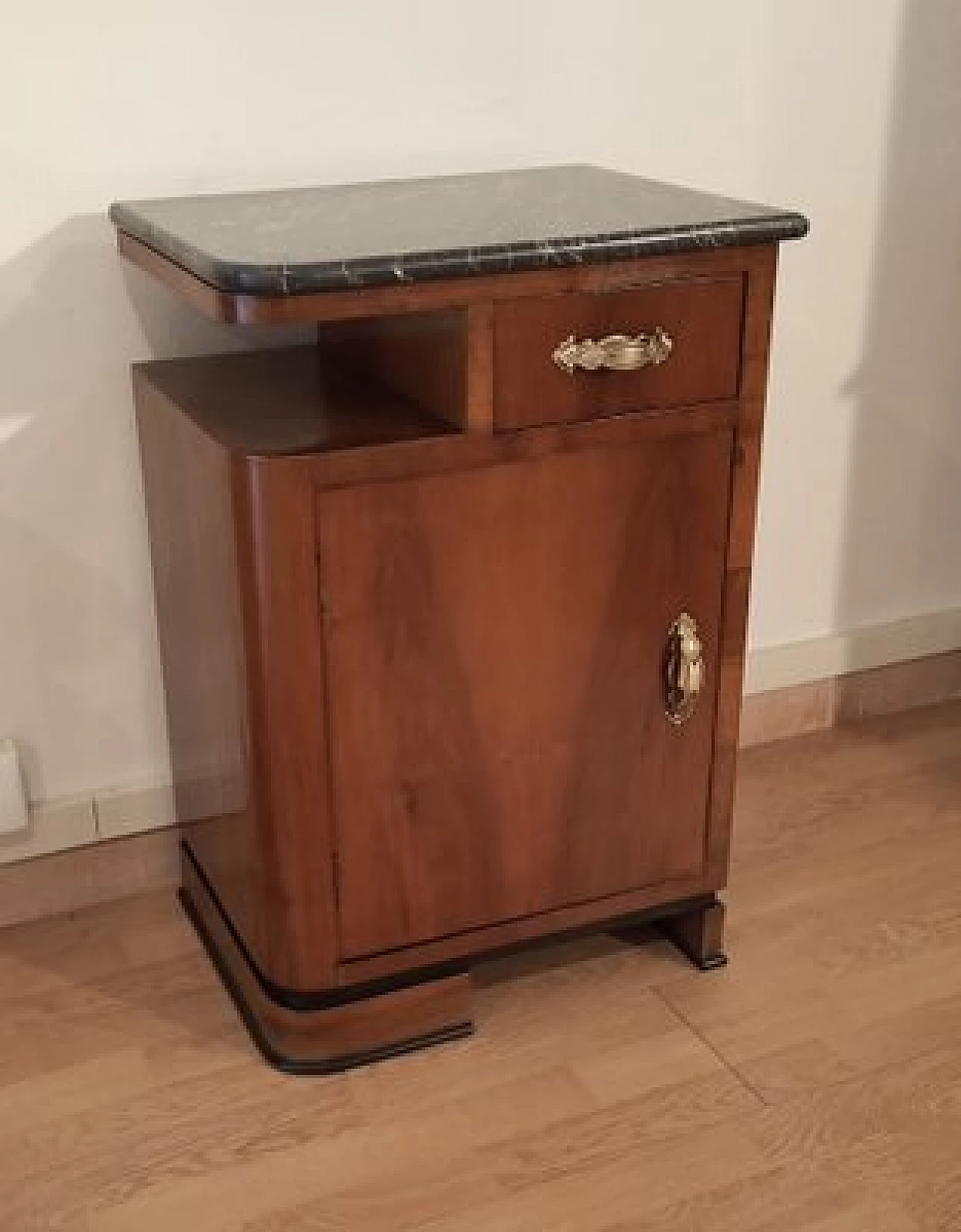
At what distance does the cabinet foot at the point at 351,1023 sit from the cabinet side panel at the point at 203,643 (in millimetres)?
67

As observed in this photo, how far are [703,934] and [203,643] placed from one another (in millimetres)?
643

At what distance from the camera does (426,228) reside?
4.37 feet

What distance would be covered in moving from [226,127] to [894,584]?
1196 millimetres

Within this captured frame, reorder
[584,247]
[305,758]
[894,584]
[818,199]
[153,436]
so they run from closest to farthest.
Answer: [584,247] → [305,758] → [153,436] → [818,199] → [894,584]

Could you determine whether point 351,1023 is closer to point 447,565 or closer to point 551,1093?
point 551,1093

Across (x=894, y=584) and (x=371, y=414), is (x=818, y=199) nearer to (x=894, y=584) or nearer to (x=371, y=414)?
(x=894, y=584)

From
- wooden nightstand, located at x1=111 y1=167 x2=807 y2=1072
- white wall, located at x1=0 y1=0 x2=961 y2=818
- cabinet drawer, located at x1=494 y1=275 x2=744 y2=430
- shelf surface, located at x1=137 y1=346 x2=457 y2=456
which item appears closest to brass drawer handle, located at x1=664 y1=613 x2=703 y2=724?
wooden nightstand, located at x1=111 y1=167 x2=807 y2=1072

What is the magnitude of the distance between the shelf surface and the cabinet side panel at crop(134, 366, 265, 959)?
0.02m

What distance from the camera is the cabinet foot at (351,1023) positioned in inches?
58.5

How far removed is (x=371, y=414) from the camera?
1.36 meters

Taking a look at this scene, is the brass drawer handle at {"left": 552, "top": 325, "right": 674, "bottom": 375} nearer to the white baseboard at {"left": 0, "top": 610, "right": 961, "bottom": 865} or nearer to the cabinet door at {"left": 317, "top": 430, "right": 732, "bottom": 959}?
the cabinet door at {"left": 317, "top": 430, "right": 732, "bottom": 959}

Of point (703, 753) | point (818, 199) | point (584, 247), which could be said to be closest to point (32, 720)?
point (703, 753)

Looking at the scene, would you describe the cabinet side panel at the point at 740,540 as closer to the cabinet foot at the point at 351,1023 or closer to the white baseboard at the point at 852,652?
the cabinet foot at the point at 351,1023

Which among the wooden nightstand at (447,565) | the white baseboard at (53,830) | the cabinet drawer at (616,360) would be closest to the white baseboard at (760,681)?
the white baseboard at (53,830)
